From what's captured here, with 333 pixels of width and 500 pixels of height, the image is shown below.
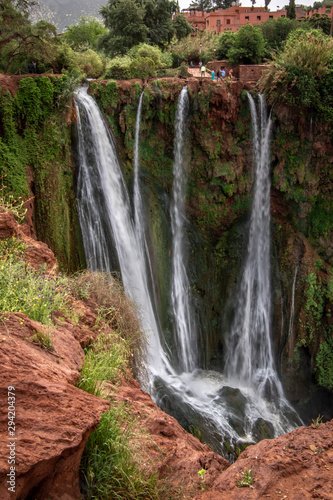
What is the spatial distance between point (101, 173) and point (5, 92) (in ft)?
10.7

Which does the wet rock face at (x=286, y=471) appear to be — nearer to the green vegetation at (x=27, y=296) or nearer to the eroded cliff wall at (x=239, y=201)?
the green vegetation at (x=27, y=296)

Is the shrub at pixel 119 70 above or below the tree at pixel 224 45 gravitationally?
below

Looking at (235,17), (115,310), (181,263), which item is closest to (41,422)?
(115,310)

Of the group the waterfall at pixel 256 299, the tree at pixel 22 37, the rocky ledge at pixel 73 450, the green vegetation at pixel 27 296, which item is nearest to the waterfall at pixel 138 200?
the waterfall at pixel 256 299

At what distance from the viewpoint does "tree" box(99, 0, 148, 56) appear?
727 inches

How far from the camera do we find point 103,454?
2.81 m

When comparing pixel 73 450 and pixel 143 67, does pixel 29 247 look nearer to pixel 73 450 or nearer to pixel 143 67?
pixel 73 450

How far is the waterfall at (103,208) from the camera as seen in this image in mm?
10688

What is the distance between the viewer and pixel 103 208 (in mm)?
10945

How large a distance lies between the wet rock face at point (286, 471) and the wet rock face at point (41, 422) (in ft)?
3.35

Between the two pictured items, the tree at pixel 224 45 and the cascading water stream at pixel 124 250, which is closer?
the cascading water stream at pixel 124 250

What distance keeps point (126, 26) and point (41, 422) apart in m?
20.5

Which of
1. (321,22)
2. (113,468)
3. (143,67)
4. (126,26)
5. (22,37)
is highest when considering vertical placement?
(321,22)

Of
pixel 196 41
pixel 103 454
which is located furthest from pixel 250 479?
pixel 196 41
